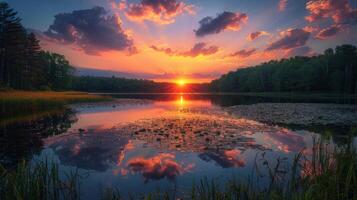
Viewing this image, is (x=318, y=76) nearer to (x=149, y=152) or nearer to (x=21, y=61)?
(x=149, y=152)

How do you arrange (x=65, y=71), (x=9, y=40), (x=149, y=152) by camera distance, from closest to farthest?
1. (x=149, y=152)
2. (x=9, y=40)
3. (x=65, y=71)

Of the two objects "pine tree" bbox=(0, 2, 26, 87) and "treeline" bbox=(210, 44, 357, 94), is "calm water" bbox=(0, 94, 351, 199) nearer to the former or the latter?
"pine tree" bbox=(0, 2, 26, 87)

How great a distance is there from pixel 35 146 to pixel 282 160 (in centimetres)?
1251

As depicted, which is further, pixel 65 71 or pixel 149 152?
pixel 65 71

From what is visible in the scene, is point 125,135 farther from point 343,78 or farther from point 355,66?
point 355,66

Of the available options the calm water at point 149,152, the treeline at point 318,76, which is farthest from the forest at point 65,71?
the calm water at point 149,152

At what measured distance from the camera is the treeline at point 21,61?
4388cm

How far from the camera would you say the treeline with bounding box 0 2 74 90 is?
4388 centimetres

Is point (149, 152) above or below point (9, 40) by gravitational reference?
below

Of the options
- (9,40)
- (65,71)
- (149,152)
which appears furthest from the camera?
(65,71)

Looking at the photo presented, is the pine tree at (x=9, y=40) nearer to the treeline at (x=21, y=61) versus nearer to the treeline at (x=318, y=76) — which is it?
the treeline at (x=21, y=61)

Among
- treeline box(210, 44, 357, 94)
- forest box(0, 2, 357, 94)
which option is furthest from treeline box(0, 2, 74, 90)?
treeline box(210, 44, 357, 94)

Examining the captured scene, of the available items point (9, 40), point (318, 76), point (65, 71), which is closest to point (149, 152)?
point (9, 40)

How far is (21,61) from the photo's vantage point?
158 feet
